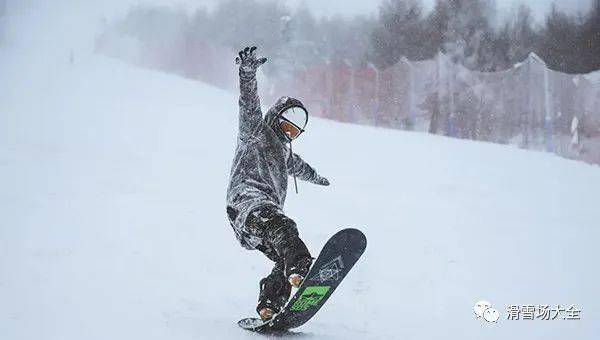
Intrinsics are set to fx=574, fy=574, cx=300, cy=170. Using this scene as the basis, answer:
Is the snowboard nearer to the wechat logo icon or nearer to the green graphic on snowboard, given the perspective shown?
the green graphic on snowboard

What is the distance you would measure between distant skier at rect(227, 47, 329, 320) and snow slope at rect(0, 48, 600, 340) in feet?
1.31

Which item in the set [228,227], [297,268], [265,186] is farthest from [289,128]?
[228,227]

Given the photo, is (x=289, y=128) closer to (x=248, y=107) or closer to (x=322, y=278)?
(x=248, y=107)

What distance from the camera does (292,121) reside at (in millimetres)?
3781

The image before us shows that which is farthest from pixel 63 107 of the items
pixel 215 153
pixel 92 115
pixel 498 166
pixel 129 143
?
pixel 498 166

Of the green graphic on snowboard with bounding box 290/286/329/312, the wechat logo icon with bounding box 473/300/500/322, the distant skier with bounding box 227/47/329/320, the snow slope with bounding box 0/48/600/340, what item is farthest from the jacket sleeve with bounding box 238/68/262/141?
the wechat logo icon with bounding box 473/300/500/322

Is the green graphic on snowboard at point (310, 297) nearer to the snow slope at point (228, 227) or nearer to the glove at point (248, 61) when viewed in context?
the snow slope at point (228, 227)

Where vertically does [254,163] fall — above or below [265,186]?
above

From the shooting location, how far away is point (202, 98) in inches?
778

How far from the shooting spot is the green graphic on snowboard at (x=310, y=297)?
10.4 feet

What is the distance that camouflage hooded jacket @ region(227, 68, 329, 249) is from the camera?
3471mm

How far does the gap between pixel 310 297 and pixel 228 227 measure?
16.0 ft

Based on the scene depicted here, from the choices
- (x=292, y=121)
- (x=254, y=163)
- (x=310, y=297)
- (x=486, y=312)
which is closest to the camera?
(x=310, y=297)

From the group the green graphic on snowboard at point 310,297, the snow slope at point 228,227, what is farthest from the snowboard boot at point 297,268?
the snow slope at point 228,227
